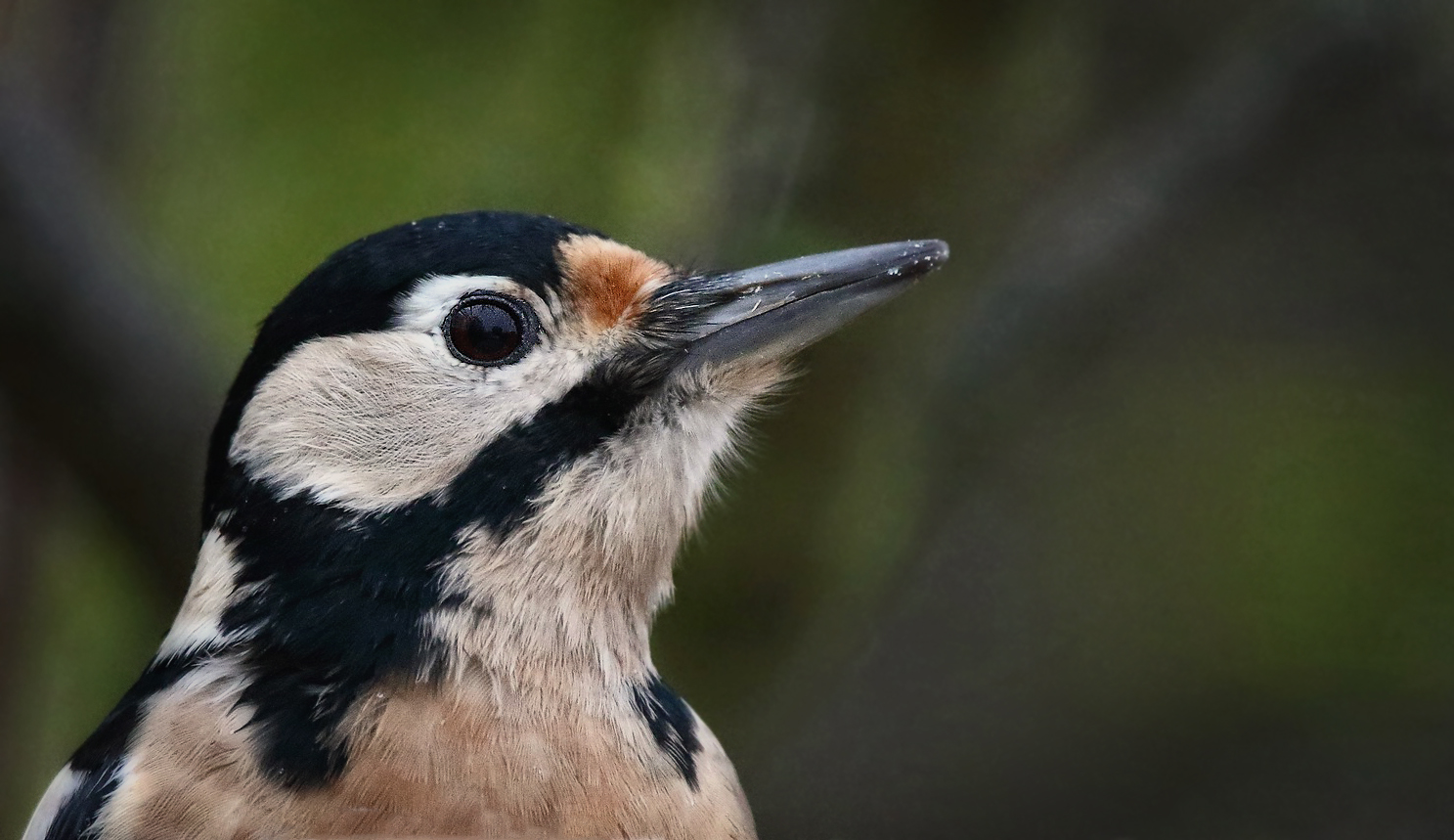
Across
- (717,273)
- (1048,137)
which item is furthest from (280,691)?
(1048,137)

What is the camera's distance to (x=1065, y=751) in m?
5.41

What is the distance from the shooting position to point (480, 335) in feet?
10.1

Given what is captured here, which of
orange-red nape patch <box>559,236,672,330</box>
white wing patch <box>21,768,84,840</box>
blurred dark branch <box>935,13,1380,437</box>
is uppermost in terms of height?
blurred dark branch <box>935,13,1380,437</box>

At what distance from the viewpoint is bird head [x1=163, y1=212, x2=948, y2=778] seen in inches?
115

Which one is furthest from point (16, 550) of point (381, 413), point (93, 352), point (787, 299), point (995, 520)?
point (995, 520)

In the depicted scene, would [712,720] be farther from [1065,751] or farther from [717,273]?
[717,273]

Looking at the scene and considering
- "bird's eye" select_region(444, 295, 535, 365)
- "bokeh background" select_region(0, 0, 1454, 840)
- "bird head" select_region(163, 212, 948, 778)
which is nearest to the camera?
"bird head" select_region(163, 212, 948, 778)

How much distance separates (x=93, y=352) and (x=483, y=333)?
143 cm

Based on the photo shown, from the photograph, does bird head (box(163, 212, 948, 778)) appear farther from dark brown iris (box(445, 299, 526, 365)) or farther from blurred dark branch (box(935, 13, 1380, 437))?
blurred dark branch (box(935, 13, 1380, 437))

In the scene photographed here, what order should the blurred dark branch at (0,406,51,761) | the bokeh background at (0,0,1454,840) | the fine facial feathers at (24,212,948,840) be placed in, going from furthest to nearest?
the blurred dark branch at (0,406,51,761)
the bokeh background at (0,0,1454,840)
the fine facial feathers at (24,212,948,840)

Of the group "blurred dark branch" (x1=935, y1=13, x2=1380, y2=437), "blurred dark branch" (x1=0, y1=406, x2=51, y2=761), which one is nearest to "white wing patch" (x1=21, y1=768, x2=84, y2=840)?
"blurred dark branch" (x1=0, y1=406, x2=51, y2=761)

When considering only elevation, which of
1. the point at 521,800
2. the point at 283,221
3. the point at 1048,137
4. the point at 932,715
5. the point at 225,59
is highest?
the point at 1048,137

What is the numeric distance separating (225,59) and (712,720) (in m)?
2.20

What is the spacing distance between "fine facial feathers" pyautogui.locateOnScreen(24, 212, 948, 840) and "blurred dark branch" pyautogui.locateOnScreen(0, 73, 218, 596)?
956 millimetres
